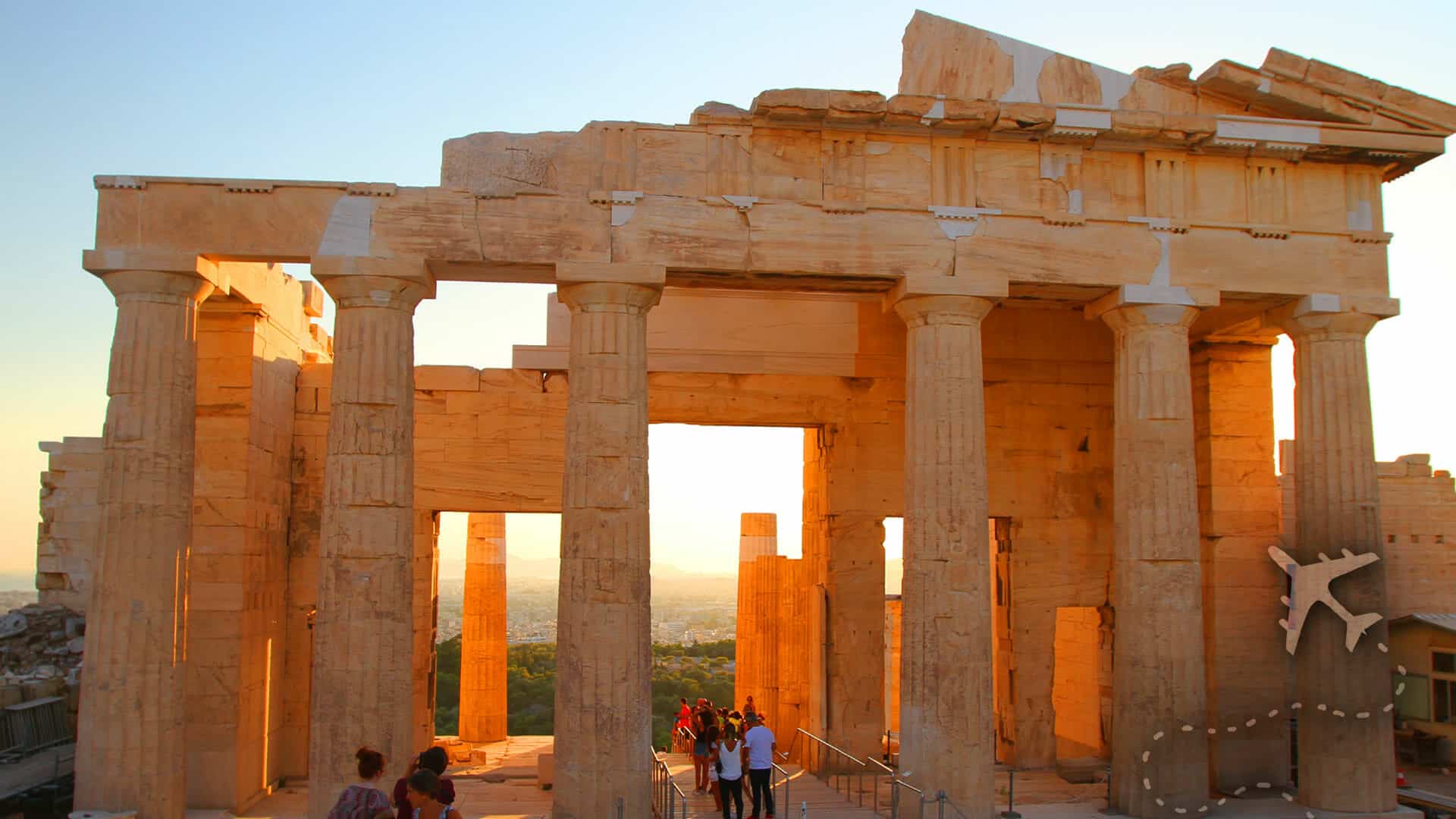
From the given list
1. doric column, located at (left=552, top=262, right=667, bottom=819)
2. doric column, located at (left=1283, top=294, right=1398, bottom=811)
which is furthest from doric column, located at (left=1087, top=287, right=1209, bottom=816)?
doric column, located at (left=552, top=262, right=667, bottom=819)

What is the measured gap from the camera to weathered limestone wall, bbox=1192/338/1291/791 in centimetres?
1988

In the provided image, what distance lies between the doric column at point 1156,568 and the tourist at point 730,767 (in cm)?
490

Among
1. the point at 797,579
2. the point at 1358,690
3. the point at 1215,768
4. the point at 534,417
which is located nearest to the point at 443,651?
the point at 797,579

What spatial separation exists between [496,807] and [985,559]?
7435 mm

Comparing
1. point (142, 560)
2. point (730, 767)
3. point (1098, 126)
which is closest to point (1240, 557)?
point (1098, 126)

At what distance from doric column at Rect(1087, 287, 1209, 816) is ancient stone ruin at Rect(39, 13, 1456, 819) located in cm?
5

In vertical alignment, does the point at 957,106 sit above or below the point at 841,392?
above

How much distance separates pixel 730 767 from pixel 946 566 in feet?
11.5

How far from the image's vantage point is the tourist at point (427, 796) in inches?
340

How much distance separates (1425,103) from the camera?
56.3 ft

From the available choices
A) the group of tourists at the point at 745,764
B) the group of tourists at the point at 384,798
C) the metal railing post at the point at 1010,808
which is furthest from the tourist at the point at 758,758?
the group of tourists at the point at 384,798

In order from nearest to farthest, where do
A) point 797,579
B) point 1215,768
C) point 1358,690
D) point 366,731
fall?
point 366,731 < point 1358,690 < point 1215,768 < point 797,579

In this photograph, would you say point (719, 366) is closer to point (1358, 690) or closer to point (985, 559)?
point (985, 559)

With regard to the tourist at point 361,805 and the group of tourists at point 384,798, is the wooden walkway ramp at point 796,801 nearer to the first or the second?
the group of tourists at point 384,798
